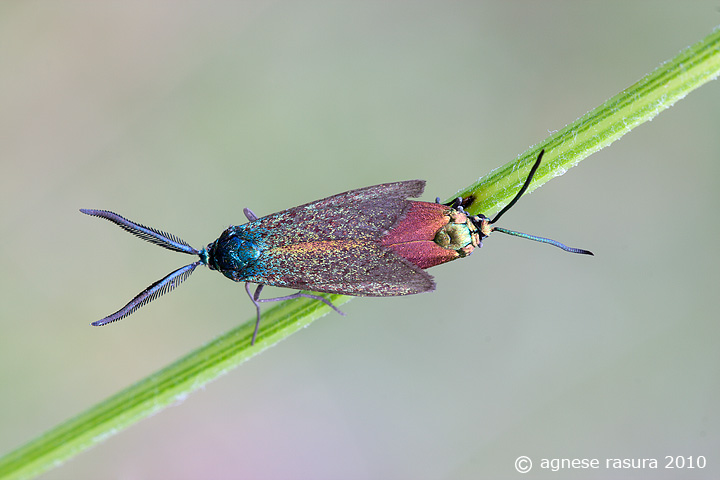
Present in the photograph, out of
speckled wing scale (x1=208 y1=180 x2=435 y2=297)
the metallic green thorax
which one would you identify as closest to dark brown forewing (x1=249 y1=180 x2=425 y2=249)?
speckled wing scale (x1=208 y1=180 x2=435 y2=297)

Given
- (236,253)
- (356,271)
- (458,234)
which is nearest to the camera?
(458,234)

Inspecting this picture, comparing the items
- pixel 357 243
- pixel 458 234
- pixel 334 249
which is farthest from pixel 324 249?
pixel 458 234

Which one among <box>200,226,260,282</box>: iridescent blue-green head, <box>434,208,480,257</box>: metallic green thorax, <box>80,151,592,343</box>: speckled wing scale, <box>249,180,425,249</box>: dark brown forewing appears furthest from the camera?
<box>200,226,260,282</box>: iridescent blue-green head

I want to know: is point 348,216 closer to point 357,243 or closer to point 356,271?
point 357,243

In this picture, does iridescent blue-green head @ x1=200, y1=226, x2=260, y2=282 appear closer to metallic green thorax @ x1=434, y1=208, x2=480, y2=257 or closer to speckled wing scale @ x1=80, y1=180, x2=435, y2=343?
speckled wing scale @ x1=80, y1=180, x2=435, y2=343

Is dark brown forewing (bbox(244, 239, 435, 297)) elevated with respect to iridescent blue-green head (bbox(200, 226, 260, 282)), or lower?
lower

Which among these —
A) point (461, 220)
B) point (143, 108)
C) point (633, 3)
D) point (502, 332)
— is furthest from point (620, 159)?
point (143, 108)

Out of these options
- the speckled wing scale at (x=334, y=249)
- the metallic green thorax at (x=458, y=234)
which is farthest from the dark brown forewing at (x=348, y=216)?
the metallic green thorax at (x=458, y=234)

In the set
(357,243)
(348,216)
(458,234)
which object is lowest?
(458,234)
